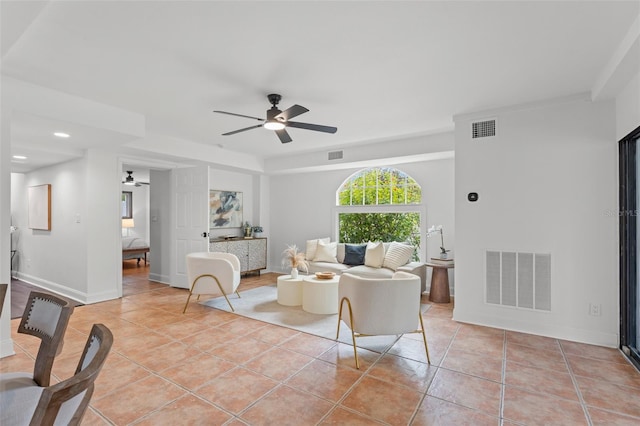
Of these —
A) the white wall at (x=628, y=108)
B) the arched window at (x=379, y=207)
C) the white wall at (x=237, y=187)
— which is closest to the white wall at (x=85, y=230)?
the white wall at (x=237, y=187)

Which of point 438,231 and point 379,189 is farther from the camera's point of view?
point 379,189

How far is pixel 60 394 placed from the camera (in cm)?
83

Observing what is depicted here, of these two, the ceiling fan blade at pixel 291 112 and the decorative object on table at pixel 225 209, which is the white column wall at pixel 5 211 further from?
the decorative object on table at pixel 225 209

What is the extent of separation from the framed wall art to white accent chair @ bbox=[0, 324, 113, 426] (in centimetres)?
492

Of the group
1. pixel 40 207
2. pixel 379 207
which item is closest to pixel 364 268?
pixel 379 207

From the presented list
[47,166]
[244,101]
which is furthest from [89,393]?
[47,166]

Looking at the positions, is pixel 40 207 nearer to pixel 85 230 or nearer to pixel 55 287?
pixel 55 287

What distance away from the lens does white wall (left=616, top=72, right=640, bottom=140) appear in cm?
261

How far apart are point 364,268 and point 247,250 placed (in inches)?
99.0

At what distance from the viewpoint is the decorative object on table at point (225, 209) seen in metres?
6.54

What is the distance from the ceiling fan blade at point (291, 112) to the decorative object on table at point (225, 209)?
3.87 m

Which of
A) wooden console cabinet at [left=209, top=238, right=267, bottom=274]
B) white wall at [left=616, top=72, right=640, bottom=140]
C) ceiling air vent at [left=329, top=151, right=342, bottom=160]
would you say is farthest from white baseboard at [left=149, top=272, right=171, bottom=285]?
white wall at [left=616, top=72, right=640, bottom=140]

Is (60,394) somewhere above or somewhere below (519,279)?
above

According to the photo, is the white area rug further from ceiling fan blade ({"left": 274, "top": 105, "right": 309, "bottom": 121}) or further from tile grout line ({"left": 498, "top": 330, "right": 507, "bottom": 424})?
ceiling fan blade ({"left": 274, "top": 105, "right": 309, "bottom": 121})
